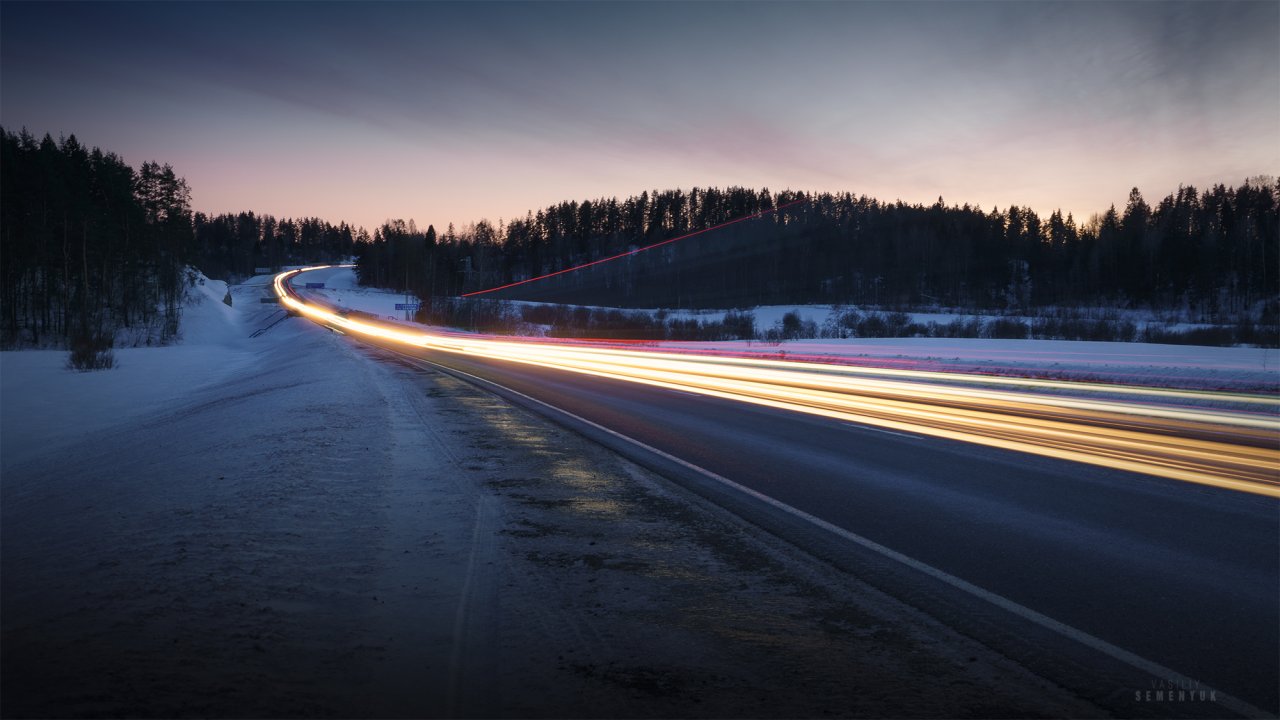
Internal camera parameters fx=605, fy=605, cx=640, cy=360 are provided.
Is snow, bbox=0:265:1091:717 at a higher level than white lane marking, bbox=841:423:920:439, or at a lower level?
lower

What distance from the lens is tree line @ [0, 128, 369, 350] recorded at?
134 ft

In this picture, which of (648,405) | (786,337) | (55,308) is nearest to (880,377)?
(648,405)

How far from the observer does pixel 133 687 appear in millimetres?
2922

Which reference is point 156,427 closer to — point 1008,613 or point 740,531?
point 740,531

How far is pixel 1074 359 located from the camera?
843 inches

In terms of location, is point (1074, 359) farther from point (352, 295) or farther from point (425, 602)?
point (352, 295)

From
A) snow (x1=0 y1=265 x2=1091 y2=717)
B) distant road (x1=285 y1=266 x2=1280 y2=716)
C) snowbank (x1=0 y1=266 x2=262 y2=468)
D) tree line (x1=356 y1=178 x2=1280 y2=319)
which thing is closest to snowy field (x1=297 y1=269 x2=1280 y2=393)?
distant road (x1=285 y1=266 x2=1280 y2=716)

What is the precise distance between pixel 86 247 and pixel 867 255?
10863 cm

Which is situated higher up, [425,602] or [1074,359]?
[1074,359]

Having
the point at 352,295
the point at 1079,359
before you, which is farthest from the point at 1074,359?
the point at 352,295

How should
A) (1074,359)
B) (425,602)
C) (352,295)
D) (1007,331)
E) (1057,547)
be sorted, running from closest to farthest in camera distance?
(425,602) < (1057,547) < (1074,359) < (1007,331) < (352,295)

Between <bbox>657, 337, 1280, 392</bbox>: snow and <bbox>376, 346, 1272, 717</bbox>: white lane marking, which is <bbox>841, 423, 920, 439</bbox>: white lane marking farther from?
<bbox>657, 337, 1280, 392</bbox>: snow

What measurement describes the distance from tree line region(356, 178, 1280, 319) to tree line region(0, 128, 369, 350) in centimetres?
3584

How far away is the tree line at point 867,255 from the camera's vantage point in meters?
79.4
